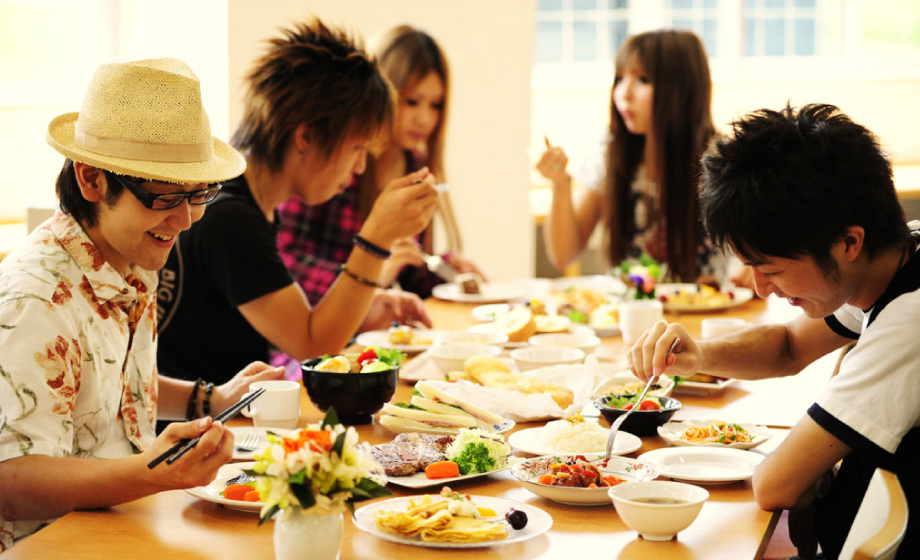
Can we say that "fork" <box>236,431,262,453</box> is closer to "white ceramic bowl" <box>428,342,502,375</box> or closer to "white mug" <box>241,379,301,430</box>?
"white mug" <box>241,379,301,430</box>

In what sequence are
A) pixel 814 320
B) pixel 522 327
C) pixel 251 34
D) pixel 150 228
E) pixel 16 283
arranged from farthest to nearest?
pixel 251 34 → pixel 522 327 → pixel 814 320 → pixel 150 228 → pixel 16 283

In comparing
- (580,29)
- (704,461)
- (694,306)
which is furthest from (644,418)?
(580,29)

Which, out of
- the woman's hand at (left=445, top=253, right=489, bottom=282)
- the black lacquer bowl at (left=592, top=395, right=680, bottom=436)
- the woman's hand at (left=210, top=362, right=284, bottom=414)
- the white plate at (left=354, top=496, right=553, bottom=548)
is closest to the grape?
the white plate at (left=354, top=496, right=553, bottom=548)

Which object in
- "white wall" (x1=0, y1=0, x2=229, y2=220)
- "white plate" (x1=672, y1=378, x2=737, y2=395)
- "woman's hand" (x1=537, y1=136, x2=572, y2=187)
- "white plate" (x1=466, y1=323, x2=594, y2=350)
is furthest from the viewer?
"white wall" (x1=0, y1=0, x2=229, y2=220)

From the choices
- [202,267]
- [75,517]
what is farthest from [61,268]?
[202,267]

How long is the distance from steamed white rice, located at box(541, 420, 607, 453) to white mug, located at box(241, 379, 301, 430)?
17.4 inches

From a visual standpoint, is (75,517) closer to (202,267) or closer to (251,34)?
(202,267)

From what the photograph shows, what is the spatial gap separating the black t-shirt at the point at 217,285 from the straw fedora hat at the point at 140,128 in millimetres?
669

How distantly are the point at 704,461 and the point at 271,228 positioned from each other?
1.37 meters

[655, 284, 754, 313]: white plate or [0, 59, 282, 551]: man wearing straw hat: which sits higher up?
[0, 59, 282, 551]: man wearing straw hat

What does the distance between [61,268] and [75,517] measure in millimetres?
392

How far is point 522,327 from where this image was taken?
2547 millimetres

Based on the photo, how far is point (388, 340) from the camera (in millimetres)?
2500

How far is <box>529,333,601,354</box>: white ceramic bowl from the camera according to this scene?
2.34 metres
